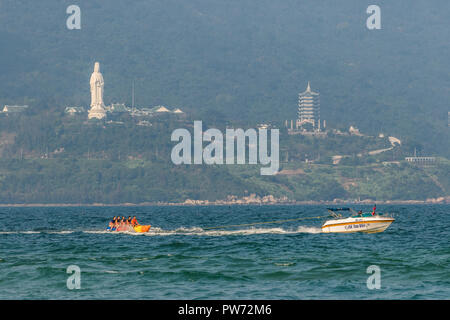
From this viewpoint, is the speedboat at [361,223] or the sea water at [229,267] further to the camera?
the speedboat at [361,223]

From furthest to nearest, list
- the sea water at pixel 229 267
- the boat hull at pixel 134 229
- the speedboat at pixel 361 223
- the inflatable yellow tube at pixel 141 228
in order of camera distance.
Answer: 1. the boat hull at pixel 134 229
2. the inflatable yellow tube at pixel 141 228
3. the speedboat at pixel 361 223
4. the sea water at pixel 229 267

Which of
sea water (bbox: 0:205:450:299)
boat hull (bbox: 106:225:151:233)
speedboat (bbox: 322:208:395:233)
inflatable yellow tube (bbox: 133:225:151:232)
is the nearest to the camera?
sea water (bbox: 0:205:450:299)

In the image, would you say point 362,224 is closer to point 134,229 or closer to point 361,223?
point 361,223

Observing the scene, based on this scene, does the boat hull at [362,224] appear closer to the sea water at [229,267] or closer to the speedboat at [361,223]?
the speedboat at [361,223]

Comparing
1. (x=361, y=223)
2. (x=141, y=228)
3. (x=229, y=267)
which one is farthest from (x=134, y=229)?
(x=229, y=267)

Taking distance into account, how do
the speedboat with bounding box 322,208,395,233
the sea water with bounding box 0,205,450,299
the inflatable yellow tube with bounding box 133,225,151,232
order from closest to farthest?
1. the sea water with bounding box 0,205,450,299
2. the speedboat with bounding box 322,208,395,233
3. the inflatable yellow tube with bounding box 133,225,151,232

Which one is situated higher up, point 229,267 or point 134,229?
point 134,229

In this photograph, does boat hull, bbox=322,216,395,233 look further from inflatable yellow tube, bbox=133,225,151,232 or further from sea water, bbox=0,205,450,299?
inflatable yellow tube, bbox=133,225,151,232

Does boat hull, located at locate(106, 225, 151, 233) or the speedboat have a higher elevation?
the speedboat

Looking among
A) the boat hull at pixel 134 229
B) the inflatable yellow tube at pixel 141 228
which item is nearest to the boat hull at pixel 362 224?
the inflatable yellow tube at pixel 141 228

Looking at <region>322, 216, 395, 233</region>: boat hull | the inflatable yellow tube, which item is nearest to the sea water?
<region>322, 216, 395, 233</region>: boat hull
